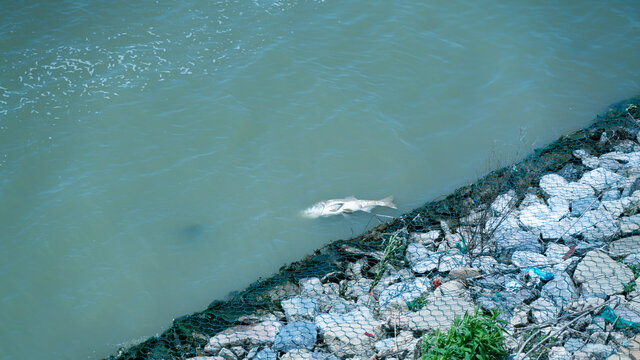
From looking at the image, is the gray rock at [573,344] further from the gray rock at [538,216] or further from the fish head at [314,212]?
the fish head at [314,212]

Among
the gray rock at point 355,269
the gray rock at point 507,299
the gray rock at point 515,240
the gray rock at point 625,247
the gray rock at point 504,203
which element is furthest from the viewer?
the gray rock at point 504,203

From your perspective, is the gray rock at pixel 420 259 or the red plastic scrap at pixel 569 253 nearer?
the red plastic scrap at pixel 569 253

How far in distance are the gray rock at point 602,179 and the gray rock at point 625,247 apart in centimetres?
131

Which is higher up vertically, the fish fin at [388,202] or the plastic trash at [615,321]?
the plastic trash at [615,321]

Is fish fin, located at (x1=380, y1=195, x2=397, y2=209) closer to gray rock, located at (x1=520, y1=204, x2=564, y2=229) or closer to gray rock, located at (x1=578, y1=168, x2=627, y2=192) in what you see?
gray rock, located at (x1=520, y1=204, x2=564, y2=229)

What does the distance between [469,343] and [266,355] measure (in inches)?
75.0

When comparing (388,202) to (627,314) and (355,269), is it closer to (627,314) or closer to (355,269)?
Result: (355,269)

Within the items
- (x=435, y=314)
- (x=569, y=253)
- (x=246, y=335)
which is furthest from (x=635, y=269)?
(x=246, y=335)

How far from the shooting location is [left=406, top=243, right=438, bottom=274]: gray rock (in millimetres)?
5879

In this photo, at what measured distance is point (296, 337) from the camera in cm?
508

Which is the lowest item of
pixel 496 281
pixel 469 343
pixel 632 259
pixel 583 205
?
pixel 496 281

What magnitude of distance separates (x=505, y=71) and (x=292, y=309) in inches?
268

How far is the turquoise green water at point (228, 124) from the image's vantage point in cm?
695

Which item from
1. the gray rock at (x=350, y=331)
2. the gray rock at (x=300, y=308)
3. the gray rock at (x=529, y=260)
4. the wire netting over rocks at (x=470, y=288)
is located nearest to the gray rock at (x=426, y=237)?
the wire netting over rocks at (x=470, y=288)
